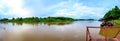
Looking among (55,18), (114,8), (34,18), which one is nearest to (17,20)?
(34,18)

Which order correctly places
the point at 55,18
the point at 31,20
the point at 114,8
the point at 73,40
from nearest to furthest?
1. the point at 73,40
2. the point at 114,8
3. the point at 31,20
4. the point at 55,18

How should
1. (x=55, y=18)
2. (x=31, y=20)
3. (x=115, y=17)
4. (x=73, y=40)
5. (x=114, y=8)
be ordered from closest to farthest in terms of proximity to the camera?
(x=73, y=40) → (x=115, y=17) → (x=114, y=8) → (x=31, y=20) → (x=55, y=18)

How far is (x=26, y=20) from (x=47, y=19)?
1247 centimetres

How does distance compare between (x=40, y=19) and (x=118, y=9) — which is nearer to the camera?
(x=118, y=9)

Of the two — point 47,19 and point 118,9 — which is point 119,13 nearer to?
point 118,9

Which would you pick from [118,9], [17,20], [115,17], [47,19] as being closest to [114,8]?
[118,9]

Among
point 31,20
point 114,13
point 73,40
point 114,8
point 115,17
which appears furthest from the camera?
point 31,20

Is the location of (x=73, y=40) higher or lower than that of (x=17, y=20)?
higher

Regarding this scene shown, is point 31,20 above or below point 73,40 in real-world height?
below

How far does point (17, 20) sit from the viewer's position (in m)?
148

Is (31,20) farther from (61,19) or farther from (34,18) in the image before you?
(61,19)

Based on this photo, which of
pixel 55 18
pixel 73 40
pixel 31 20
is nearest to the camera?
pixel 73 40

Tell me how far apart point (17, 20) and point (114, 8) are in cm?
7176

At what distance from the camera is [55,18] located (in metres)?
153
